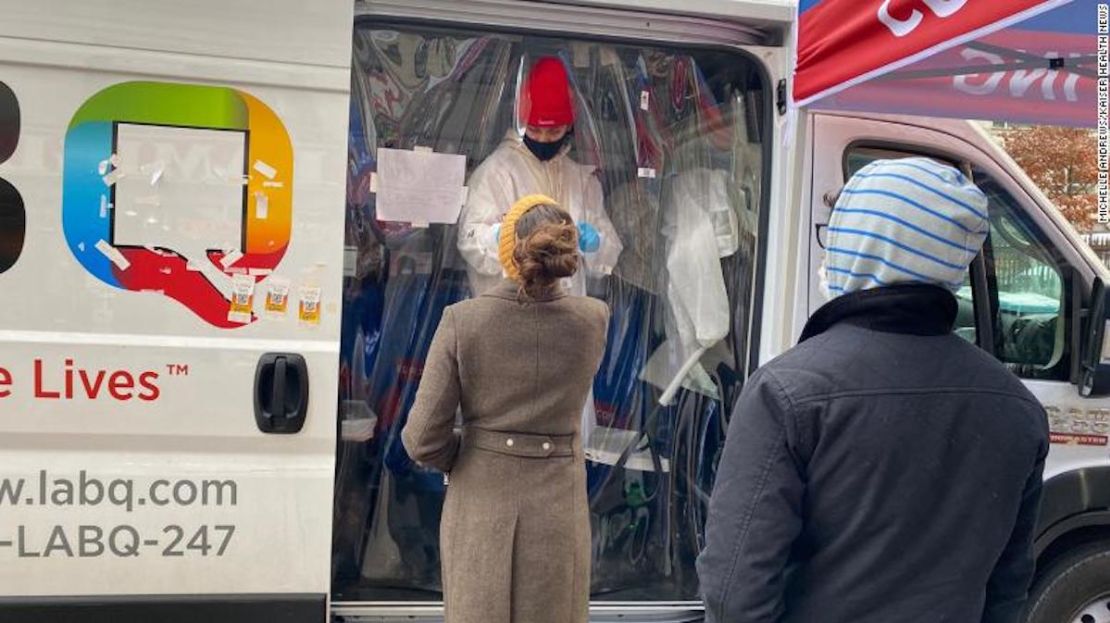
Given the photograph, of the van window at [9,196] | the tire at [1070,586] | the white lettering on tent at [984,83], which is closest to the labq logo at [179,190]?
the van window at [9,196]

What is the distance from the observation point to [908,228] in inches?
53.0

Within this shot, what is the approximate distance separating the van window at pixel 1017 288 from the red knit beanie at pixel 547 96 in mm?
1034

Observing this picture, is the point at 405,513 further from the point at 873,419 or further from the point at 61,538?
the point at 873,419

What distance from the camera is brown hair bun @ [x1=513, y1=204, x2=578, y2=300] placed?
229 cm

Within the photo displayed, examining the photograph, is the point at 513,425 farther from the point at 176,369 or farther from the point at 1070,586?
the point at 1070,586

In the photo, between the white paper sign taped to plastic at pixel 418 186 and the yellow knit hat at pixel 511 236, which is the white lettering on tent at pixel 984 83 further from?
the white paper sign taped to plastic at pixel 418 186

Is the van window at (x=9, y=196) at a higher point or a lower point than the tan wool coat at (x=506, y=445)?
higher

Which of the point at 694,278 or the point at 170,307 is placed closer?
the point at 170,307

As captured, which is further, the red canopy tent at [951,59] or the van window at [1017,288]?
the van window at [1017,288]

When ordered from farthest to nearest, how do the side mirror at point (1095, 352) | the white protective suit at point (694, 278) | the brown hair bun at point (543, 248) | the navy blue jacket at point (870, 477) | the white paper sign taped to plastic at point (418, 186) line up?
the white protective suit at point (694, 278) → the white paper sign taped to plastic at point (418, 186) → the side mirror at point (1095, 352) → the brown hair bun at point (543, 248) → the navy blue jacket at point (870, 477)

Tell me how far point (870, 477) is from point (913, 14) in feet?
4.15

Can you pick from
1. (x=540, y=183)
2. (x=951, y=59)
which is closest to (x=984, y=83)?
(x=951, y=59)

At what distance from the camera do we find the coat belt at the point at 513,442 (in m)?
2.37

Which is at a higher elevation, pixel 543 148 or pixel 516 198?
pixel 543 148
